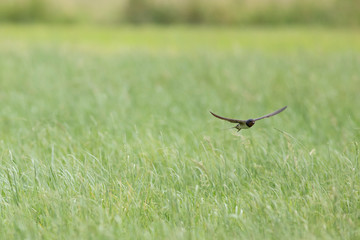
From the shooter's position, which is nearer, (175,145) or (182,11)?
(175,145)

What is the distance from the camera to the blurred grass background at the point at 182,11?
51.0 ft

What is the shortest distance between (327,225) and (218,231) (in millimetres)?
515

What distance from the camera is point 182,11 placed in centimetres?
1645

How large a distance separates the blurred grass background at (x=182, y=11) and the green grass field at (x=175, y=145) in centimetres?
624

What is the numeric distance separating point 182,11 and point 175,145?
43.9ft

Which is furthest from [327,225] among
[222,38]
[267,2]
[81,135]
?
[267,2]

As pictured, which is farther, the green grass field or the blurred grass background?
the blurred grass background

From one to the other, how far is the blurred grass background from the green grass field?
6243mm

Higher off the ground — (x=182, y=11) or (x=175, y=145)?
(x=175, y=145)

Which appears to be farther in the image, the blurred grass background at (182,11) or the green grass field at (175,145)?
the blurred grass background at (182,11)

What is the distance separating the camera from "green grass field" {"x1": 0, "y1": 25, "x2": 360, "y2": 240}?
8.37ft

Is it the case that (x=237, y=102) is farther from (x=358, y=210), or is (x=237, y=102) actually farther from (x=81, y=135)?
(x=358, y=210)

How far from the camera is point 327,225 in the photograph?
2.50m

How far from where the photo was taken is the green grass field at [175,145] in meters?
2.55
